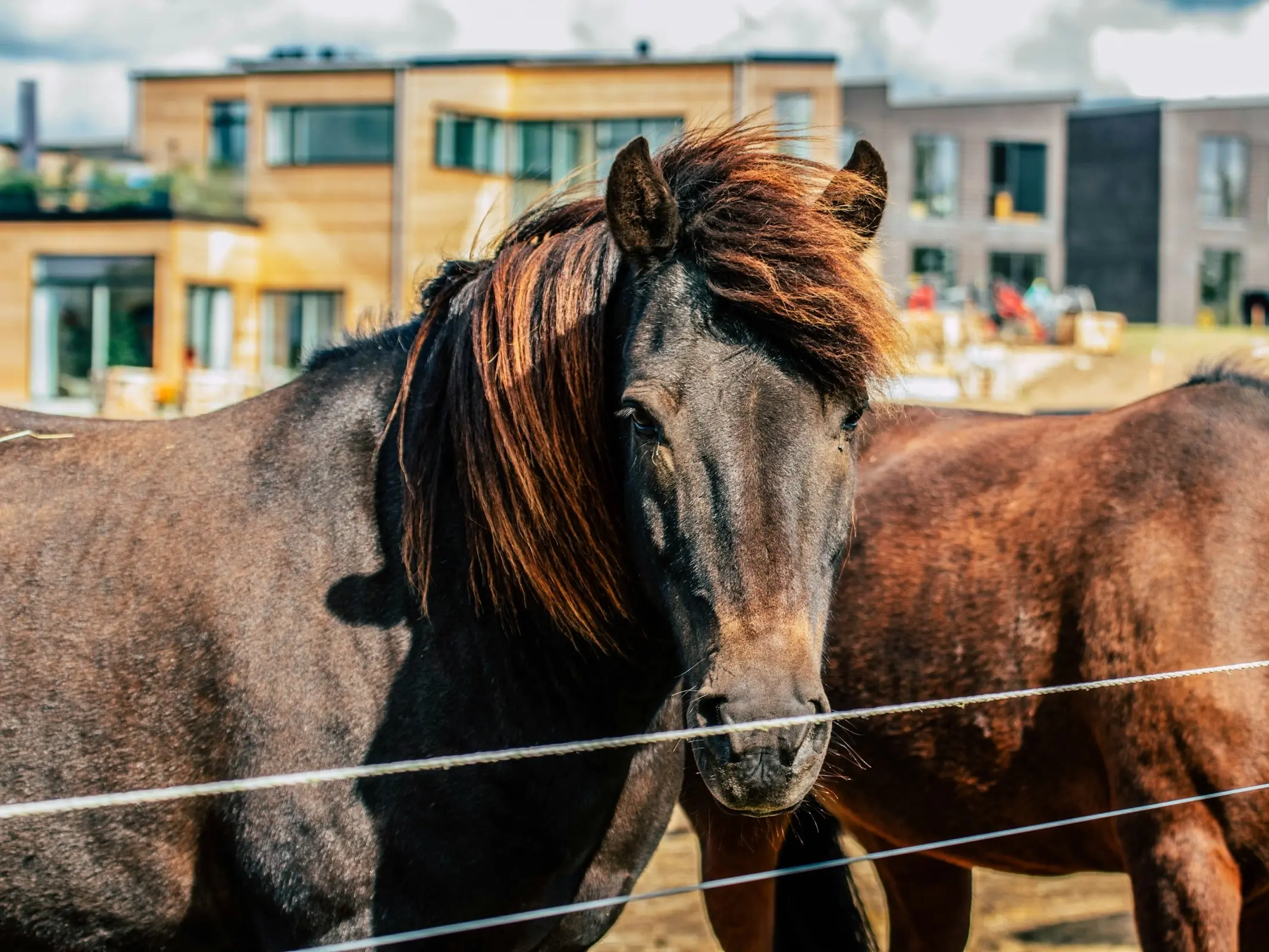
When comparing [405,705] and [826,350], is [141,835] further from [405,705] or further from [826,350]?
[826,350]

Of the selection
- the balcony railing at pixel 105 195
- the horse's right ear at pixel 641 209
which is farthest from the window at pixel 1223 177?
the horse's right ear at pixel 641 209

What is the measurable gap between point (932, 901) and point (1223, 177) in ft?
148

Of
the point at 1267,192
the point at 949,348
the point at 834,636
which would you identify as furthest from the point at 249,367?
the point at 1267,192

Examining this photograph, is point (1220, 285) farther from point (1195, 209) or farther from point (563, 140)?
point (563, 140)

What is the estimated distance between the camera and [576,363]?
251 centimetres

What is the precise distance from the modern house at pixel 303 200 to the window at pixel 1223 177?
19150 millimetres

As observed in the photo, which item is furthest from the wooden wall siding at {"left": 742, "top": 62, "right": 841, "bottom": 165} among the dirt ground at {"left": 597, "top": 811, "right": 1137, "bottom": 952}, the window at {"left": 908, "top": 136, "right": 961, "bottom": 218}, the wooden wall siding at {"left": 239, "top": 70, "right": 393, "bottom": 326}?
the dirt ground at {"left": 597, "top": 811, "right": 1137, "bottom": 952}

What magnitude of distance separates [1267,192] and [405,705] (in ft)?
155

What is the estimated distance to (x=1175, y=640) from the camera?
348 cm

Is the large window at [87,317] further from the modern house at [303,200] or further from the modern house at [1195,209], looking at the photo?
the modern house at [1195,209]

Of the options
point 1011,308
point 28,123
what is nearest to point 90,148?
point 28,123

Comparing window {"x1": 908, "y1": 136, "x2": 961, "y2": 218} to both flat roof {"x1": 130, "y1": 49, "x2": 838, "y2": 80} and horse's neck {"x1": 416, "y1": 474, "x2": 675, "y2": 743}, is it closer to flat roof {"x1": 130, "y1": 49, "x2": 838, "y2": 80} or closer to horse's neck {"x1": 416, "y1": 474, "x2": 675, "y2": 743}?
flat roof {"x1": 130, "y1": 49, "x2": 838, "y2": 80}

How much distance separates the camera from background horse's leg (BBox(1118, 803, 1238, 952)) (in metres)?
3.24

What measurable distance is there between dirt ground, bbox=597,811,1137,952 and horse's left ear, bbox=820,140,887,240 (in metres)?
3.46
